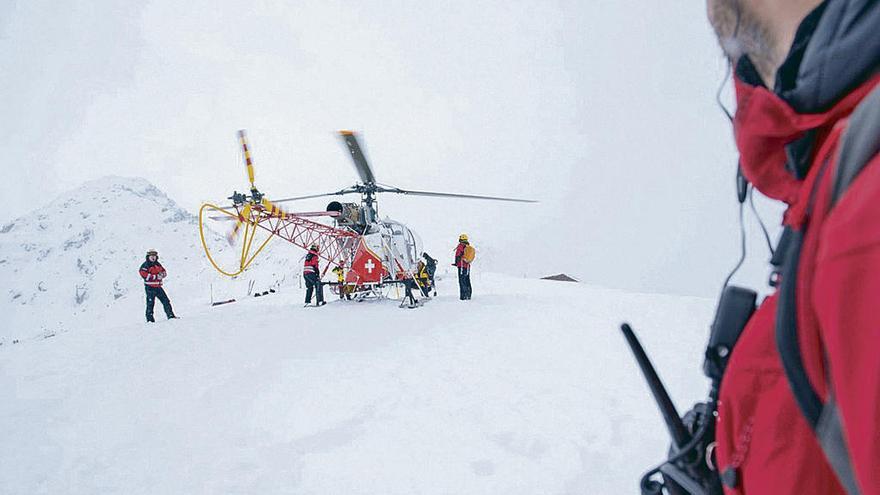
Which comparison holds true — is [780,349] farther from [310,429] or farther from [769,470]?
[310,429]

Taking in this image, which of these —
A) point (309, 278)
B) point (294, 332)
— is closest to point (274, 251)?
point (309, 278)

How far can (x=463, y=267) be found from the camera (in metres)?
10.2

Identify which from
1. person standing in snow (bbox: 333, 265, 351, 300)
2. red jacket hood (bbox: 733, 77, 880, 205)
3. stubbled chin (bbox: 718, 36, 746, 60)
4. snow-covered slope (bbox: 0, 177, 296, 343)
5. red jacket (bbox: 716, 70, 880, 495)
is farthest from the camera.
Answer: snow-covered slope (bbox: 0, 177, 296, 343)

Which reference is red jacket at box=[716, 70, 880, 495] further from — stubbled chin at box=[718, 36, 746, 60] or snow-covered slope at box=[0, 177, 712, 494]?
snow-covered slope at box=[0, 177, 712, 494]

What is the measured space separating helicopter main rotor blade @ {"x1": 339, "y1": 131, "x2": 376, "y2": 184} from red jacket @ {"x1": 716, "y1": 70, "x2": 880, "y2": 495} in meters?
8.03

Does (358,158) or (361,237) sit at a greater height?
Result: (358,158)

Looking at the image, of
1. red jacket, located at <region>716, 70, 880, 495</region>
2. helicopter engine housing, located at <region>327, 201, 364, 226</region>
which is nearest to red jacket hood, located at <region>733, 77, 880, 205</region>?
red jacket, located at <region>716, 70, 880, 495</region>

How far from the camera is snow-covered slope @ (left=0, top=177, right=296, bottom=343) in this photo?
38.9m

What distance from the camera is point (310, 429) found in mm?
3715

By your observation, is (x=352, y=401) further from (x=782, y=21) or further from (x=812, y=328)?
(x=782, y=21)

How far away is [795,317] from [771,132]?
40cm

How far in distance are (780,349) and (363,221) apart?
406 inches

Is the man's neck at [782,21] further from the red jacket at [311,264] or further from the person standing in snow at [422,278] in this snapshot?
the red jacket at [311,264]

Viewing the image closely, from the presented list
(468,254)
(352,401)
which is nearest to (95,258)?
(468,254)
